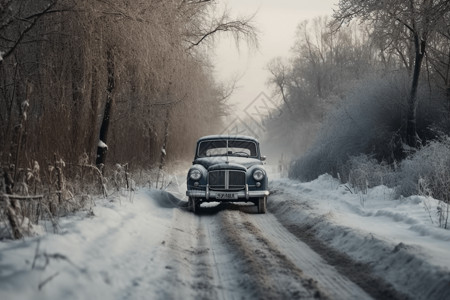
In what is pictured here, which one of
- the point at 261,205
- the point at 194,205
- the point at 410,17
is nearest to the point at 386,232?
the point at 261,205

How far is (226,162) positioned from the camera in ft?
35.4

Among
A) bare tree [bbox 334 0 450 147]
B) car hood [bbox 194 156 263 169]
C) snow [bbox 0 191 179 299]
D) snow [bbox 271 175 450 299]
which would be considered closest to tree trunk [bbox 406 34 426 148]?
bare tree [bbox 334 0 450 147]

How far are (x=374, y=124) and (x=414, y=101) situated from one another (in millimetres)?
2341

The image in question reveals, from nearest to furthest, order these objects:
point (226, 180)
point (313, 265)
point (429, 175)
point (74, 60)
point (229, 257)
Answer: point (313, 265) → point (229, 257) → point (74, 60) → point (226, 180) → point (429, 175)

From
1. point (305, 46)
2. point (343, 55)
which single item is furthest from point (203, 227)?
point (305, 46)

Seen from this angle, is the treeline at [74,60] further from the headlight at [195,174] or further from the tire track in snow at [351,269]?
the tire track in snow at [351,269]

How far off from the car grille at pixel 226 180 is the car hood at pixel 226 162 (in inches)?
5.7

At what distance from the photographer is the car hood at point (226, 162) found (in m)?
10.7

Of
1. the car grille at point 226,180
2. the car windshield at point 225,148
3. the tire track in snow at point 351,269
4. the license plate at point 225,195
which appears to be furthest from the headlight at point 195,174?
the tire track in snow at point 351,269

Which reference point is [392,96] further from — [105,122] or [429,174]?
[105,122]

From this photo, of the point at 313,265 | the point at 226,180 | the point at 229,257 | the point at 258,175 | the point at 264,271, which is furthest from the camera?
the point at 258,175

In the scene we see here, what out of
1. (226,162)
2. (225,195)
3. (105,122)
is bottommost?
(225,195)

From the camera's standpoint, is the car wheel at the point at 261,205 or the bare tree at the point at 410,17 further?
the bare tree at the point at 410,17

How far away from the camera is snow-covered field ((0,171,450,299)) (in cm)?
425
